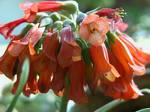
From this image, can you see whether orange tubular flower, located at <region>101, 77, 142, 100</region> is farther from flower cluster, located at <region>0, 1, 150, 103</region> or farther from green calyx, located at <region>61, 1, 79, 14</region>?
green calyx, located at <region>61, 1, 79, 14</region>

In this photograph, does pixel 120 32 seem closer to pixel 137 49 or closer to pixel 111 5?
pixel 137 49

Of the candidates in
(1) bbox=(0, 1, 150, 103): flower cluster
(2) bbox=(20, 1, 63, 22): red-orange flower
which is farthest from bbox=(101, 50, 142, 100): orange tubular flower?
(2) bbox=(20, 1, 63, 22): red-orange flower

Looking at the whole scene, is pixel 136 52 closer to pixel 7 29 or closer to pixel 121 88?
pixel 121 88

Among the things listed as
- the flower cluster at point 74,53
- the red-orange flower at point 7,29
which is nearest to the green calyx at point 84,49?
the flower cluster at point 74,53

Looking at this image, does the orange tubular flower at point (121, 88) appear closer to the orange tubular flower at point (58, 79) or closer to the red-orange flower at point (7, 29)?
the orange tubular flower at point (58, 79)

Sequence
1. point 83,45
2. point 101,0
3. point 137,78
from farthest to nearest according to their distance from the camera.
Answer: point 101,0, point 137,78, point 83,45

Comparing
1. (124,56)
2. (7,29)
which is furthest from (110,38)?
(7,29)

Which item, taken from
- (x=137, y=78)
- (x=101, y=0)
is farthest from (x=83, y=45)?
(x=101, y=0)
